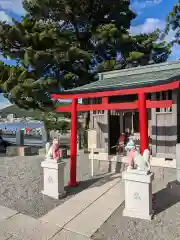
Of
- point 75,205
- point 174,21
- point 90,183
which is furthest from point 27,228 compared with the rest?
point 174,21

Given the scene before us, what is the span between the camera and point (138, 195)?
514cm

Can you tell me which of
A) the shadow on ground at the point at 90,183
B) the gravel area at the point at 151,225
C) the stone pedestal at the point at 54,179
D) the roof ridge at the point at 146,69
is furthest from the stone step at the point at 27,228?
the roof ridge at the point at 146,69

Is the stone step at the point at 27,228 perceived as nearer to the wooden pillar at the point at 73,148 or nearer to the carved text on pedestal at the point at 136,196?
the carved text on pedestal at the point at 136,196

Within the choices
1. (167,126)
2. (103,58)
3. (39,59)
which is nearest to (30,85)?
(39,59)

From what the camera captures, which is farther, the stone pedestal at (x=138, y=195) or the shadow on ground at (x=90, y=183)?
the shadow on ground at (x=90, y=183)

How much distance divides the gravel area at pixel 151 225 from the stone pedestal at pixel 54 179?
1.83 m

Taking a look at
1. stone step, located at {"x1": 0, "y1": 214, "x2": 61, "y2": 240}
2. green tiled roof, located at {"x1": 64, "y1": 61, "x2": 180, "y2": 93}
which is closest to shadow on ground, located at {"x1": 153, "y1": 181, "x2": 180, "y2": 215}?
stone step, located at {"x1": 0, "y1": 214, "x2": 61, "y2": 240}

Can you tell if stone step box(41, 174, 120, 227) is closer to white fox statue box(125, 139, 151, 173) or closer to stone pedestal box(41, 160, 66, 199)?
stone pedestal box(41, 160, 66, 199)

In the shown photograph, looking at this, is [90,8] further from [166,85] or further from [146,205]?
[146,205]

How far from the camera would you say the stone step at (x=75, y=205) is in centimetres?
514

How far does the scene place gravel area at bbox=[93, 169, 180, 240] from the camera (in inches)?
174

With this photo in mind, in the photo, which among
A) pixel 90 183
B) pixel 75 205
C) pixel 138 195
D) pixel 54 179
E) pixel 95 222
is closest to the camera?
pixel 95 222

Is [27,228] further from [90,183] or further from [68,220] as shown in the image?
[90,183]

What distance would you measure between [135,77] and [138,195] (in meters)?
5.50
